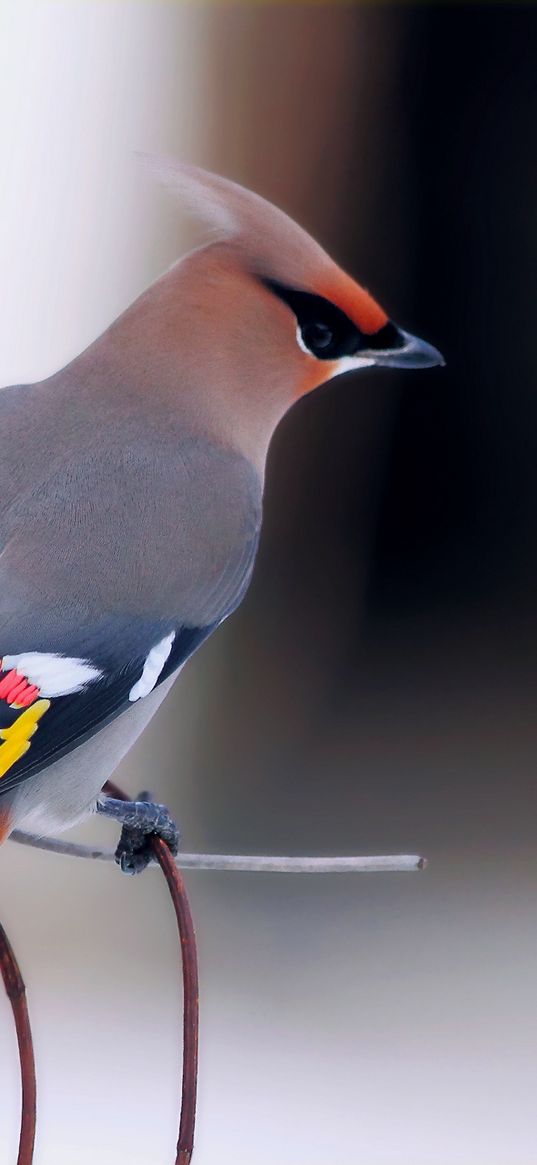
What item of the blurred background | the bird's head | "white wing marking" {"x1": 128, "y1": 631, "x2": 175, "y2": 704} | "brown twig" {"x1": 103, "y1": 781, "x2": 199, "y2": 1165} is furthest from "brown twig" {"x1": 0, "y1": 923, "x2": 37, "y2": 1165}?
the blurred background

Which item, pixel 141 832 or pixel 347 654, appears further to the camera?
pixel 347 654

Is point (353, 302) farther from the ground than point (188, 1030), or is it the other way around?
point (353, 302)

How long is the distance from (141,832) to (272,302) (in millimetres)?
467

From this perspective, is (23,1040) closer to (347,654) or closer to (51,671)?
(51,671)

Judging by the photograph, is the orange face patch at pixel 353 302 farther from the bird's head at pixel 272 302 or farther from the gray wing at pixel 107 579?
the gray wing at pixel 107 579

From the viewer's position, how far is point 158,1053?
10.1 feet

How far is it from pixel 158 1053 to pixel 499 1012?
0.71 m

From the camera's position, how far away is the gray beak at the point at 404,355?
4.40ft

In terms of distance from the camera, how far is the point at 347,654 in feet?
13.6

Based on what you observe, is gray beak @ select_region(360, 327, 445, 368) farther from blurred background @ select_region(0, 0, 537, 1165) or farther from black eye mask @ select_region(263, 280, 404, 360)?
blurred background @ select_region(0, 0, 537, 1165)

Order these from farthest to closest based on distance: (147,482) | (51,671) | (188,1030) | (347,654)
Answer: (347,654) < (147,482) < (51,671) < (188,1030)

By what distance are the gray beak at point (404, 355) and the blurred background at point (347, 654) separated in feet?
5.28

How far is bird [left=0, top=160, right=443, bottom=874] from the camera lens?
47.2 inches

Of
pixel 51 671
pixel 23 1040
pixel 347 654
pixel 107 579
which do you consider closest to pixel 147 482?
pixel 107 579
